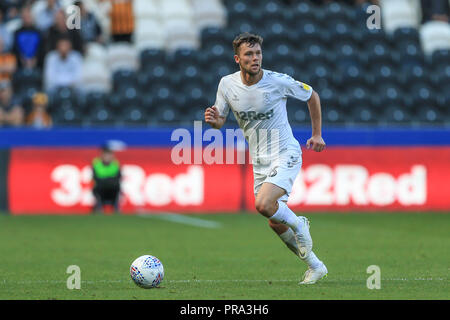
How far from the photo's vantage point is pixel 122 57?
71.3 ft

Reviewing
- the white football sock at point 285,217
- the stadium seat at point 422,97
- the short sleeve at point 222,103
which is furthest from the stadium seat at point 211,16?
the white football sock at point 285,217

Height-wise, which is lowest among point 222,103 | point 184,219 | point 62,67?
point 184,219

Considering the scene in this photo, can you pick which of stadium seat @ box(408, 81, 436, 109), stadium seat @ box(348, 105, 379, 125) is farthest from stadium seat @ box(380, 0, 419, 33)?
stadium seat @ box(348, 105, 379, 125)

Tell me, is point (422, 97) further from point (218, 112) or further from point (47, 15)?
point (218, 112)

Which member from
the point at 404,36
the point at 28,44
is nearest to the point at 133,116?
the point at 28,44

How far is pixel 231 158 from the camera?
19.1m

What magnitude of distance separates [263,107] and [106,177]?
9.92m

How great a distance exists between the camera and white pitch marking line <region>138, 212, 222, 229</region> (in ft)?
54.4

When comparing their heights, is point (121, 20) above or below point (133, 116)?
above

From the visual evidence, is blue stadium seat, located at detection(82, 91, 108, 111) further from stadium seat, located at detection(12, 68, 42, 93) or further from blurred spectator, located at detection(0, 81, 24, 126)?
blurred spectator, located at detection(0, 81, 24, 126)

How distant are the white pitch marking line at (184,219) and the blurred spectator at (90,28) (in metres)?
4.72
